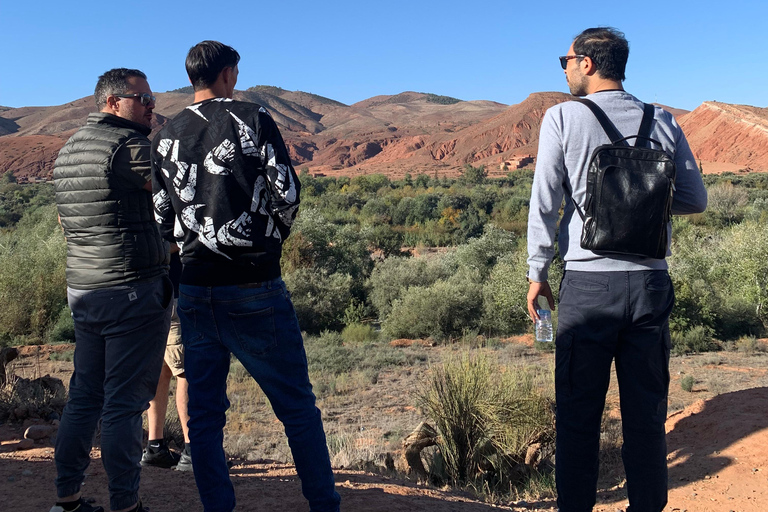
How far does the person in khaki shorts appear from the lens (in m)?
3.34

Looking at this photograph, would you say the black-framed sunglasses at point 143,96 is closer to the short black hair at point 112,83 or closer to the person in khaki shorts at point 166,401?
the short black hair at point 112,83

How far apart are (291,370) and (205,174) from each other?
0.75m

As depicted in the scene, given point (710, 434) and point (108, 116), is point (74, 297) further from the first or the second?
point (710, 434)

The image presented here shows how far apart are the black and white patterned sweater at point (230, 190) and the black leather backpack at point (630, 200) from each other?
109cm

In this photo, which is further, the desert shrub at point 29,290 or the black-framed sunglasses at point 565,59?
the desert shrub at point 29,290

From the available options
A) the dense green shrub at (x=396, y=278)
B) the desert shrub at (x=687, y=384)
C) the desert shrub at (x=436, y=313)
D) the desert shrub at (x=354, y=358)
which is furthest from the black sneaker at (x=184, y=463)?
the dense green shrub at (x=396, y=278)

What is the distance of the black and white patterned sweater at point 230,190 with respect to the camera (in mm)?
2127

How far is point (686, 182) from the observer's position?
2445 mm

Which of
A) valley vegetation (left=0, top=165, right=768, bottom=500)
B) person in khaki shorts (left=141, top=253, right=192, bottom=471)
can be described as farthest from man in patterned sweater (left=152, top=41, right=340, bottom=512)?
valley vegetation (left=0, top=165, right=768, bottom=500)

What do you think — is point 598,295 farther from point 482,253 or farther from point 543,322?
point 482,253

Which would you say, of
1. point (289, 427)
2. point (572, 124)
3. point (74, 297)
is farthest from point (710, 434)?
point (74, 297)

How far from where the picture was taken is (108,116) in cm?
267

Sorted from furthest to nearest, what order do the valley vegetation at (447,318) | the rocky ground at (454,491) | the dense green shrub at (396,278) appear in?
the dense green shrub at (396,278), the valley vegetation at (447,318), the rocky ground at (454,491)

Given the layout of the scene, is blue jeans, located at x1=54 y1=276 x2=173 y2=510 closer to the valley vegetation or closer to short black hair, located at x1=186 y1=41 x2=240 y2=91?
short black hair, located at x1=186 y1=41 x2=240 y2=91
